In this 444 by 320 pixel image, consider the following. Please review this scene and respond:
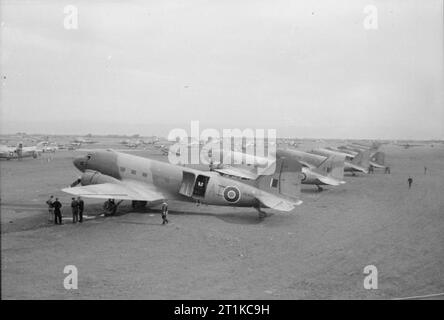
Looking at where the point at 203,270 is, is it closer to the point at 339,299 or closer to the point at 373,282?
→ the point at 339,299

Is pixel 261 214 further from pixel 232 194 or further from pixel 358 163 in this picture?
pixel 358 163

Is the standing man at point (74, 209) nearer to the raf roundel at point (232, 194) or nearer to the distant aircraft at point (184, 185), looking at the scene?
the distant aircraft at point (184, 185)

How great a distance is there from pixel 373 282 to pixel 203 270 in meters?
6.04

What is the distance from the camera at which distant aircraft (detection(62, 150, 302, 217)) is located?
73.8 feet

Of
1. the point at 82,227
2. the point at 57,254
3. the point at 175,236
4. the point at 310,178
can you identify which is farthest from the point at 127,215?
the point at 310,178

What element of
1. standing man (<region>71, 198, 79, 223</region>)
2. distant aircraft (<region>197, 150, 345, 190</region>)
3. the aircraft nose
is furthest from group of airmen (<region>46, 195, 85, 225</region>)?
distant aircraft (<region>197, 150, 345, 190</region>)

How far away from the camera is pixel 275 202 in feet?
72.4

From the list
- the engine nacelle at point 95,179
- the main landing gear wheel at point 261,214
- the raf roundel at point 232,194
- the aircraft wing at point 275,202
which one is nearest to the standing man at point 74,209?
the engine nacelle at point 95,179

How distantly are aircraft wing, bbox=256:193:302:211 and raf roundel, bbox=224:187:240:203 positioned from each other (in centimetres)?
129

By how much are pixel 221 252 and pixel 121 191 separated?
29.7 ft

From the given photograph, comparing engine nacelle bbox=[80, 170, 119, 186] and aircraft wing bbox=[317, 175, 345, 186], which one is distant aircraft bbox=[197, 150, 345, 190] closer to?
aircraft wing bbox=[317, 175, 345, 186]

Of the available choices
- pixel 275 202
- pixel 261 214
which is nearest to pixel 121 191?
pixel 261 214
